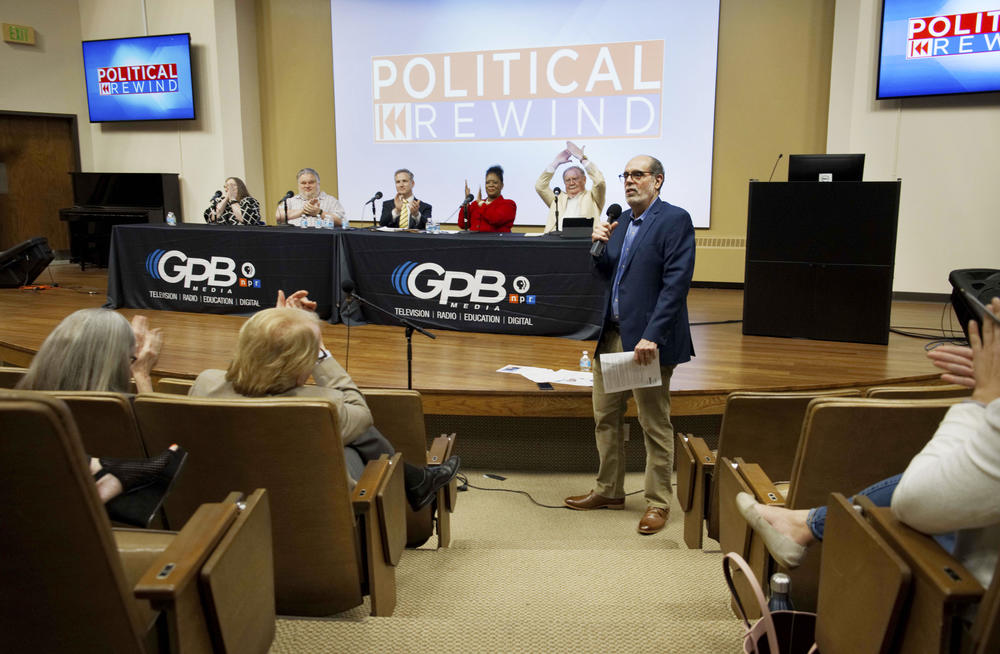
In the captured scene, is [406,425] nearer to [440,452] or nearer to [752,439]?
[440,452]

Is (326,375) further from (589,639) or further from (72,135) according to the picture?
(72,135)

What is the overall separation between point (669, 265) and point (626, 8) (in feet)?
19.2

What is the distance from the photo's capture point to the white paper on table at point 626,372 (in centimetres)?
289

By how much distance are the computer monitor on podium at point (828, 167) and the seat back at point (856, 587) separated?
13.1 feet

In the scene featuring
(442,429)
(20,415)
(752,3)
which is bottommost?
(442,429)

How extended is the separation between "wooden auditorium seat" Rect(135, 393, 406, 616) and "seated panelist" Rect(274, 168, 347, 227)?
15.3 ft

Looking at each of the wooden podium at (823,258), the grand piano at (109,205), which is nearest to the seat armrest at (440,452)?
the wooden podium at (823,258)

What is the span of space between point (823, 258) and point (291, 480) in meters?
4.32

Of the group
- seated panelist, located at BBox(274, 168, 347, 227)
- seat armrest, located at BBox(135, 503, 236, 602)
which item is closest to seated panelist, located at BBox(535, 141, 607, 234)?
seated panelist, located at BBox(274, 168, 347, 227)

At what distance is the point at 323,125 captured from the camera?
9.30 metres

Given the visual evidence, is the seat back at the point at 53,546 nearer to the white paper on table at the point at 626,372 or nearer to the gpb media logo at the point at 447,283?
the white paper on table at the point at 626,372

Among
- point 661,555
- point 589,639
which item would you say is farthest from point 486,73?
point 589,639

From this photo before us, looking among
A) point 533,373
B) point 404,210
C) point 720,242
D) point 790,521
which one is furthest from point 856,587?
point 720,242

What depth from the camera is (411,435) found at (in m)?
2.51
